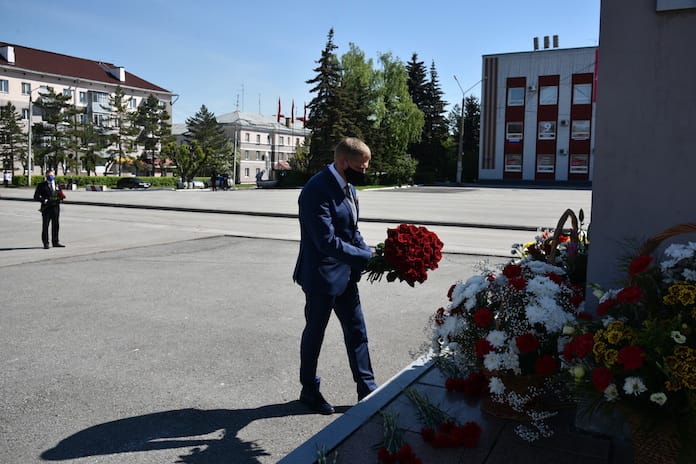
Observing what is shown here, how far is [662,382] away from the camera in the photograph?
2.30 meters

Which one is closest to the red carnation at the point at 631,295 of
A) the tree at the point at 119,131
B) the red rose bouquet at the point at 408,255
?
the red rose bouquet at the point at 408,255

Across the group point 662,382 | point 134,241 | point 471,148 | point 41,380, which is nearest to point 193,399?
point 41,380

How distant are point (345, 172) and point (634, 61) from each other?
1879mm

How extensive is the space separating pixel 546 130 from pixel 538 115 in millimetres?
1735

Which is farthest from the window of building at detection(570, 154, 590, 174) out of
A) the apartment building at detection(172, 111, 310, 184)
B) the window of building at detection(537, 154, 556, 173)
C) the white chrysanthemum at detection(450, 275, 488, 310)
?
the white chrysanthemum at detection(450, 275, 488, 310)

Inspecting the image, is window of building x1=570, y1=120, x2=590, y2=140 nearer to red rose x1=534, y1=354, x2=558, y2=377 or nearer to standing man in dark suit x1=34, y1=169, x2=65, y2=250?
standing man in dark suit x1=34, y1=169, x2=65, y2=250

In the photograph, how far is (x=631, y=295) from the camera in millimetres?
2455

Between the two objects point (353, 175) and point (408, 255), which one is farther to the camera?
point (353, 175)

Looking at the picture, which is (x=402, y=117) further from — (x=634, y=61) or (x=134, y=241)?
(x=634, y=61)

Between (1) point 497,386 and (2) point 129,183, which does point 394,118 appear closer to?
(2) point 129,183

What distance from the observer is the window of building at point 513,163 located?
207 ft

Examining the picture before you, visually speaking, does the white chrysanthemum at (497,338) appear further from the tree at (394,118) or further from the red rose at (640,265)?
the tree at (394,118)

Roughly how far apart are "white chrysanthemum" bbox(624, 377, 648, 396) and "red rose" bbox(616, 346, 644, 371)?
41mm

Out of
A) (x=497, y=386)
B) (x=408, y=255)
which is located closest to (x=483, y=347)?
(x=497, y=386)
